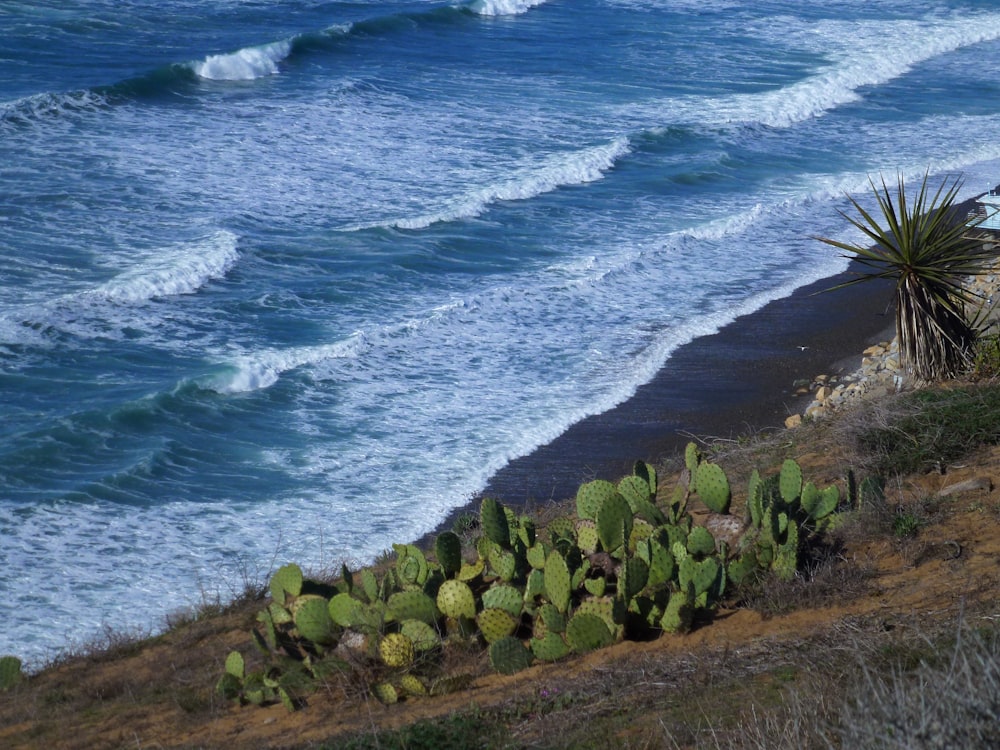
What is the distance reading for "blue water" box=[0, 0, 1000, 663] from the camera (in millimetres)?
11969

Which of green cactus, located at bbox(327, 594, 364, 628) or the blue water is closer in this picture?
green cactus, located at bbox(327, 594, 364, 628)

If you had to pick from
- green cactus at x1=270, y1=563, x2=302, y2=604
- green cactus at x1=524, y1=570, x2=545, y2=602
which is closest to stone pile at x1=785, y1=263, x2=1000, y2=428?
green cactus at x1=524, y1=570, x2=545, y2=602

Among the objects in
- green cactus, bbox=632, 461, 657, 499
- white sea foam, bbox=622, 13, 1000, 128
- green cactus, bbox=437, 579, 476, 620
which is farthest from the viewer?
white sea foam, bbox=622, 13, 1000, 128

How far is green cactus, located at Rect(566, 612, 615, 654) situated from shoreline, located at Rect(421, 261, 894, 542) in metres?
4.36

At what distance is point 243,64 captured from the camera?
31.3 metres

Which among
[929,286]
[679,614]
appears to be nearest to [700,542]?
[679,614]

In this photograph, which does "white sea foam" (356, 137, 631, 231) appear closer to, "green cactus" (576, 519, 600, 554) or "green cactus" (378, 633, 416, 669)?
"green cactus" (576, 519, 600, 554)

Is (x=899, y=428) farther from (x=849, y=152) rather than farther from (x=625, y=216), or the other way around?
(x=849, y=152)

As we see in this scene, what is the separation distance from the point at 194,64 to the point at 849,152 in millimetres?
16805

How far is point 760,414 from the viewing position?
13.3 m

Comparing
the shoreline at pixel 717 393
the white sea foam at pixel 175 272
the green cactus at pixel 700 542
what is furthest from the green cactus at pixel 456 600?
the white sea foam at pixel 175 272

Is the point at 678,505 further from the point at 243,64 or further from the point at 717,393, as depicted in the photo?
the point at 243,64

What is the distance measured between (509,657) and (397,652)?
67cm

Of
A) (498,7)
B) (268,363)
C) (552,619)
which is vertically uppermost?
(498,7)
